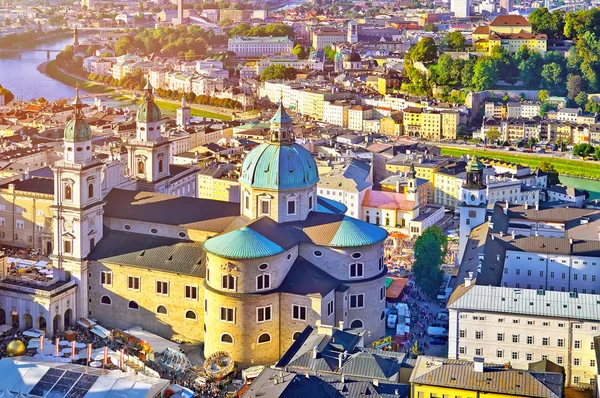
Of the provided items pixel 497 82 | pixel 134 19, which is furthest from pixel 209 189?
pixel 134 19

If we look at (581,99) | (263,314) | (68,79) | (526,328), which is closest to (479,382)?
(526,328)

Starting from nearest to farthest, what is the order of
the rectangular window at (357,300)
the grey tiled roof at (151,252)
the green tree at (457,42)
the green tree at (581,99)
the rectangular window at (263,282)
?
1. the rectangular window at (263,282)
2. the rectangular window at (357,300)
3. the grey tiled roof at (151,252)
4. the green tree at (581,99)
5. the green tree at (457,42)

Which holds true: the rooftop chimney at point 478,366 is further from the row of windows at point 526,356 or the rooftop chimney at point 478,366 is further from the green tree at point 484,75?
the green tree at point 484,75

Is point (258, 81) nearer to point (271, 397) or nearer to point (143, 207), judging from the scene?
point (143, 207)

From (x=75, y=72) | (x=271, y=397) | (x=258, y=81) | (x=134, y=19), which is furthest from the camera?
(x=134, y=19)

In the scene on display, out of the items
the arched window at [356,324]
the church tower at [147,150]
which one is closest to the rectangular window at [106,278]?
the church tower at [147,150]
